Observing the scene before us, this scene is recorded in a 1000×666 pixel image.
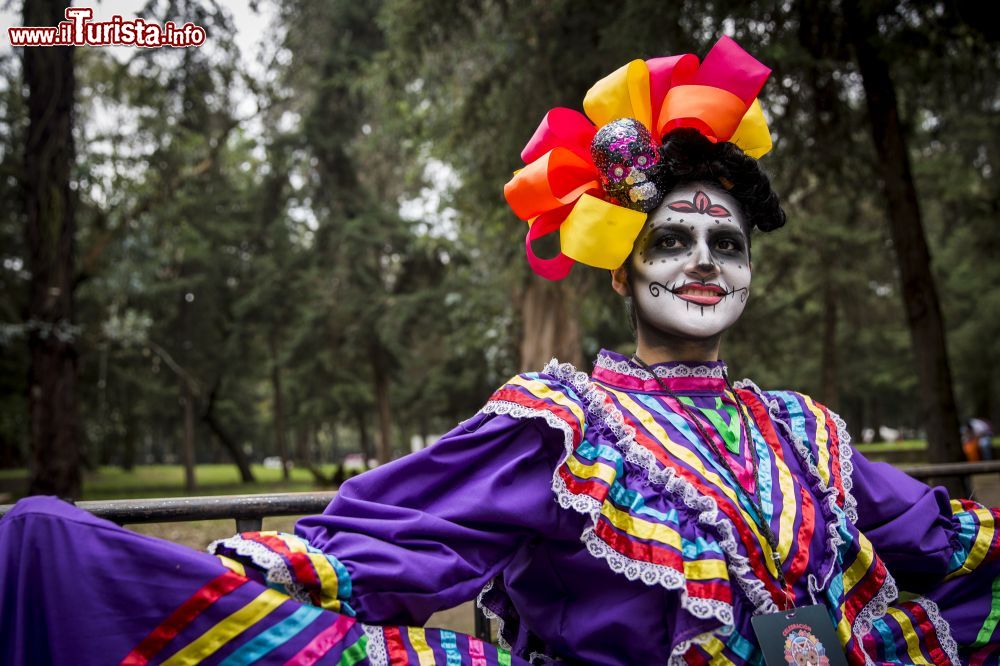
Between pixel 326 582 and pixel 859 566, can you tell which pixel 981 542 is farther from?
pixel 326 582

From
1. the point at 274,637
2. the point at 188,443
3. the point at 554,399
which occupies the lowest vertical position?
the point at 188,443

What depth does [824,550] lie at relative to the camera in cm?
186

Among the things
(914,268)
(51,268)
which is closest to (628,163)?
(914,268)

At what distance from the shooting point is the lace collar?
1993 millimetres

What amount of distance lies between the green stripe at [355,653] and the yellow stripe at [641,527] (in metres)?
0.55

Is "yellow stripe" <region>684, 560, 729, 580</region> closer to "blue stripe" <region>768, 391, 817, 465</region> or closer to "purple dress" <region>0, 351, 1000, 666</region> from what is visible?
"purple dress" <region>0, 351, 1000, 666</region>

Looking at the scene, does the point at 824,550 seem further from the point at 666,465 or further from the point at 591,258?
the point at 591,258

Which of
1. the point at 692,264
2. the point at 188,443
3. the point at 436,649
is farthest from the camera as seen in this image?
the point at 188,443

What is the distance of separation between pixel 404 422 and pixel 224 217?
8.53m

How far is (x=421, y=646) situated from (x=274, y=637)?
284 millimetres

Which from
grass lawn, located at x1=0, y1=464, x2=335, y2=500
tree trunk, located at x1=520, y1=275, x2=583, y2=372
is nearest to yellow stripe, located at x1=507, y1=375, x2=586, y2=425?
tree trunk, located at x1=520, y1=275, x2=583, y2=372

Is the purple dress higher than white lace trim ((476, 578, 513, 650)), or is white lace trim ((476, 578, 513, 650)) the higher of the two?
the purple dress

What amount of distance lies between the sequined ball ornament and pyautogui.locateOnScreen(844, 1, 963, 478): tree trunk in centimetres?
454

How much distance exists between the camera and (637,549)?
1646 mm
